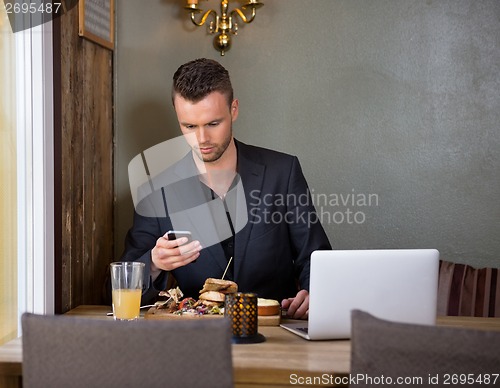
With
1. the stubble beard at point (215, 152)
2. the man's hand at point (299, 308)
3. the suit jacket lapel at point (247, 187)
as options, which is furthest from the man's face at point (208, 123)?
the man's hand at point (299, 308)

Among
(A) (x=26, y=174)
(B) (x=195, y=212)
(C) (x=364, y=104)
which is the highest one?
(C) (x=364, y=104)

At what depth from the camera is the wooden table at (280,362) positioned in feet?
5.40

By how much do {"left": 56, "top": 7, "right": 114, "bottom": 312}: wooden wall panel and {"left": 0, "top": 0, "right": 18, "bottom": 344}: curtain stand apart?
0.28 metres

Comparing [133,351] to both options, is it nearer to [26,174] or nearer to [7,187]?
[7,187]

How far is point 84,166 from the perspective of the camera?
281 centimetres

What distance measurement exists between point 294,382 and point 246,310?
30 cm

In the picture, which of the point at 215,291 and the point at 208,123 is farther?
the point at 208,123

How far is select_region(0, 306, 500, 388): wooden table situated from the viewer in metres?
1.64

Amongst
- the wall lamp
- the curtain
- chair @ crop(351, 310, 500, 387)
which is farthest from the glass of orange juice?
the wall lamp

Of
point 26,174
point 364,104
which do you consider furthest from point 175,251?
point 364,104

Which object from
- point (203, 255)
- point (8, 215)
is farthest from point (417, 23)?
point (8, 215)

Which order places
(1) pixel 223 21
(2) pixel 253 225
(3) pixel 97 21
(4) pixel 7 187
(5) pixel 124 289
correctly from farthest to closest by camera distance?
(1) pixel 223 21, (3) pixel 97 21, (2) pixel 253 225, (4) pixel 7 187, (5) pixel 124 289

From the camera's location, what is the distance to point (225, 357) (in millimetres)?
1287

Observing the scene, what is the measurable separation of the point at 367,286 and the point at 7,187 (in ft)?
3.69
